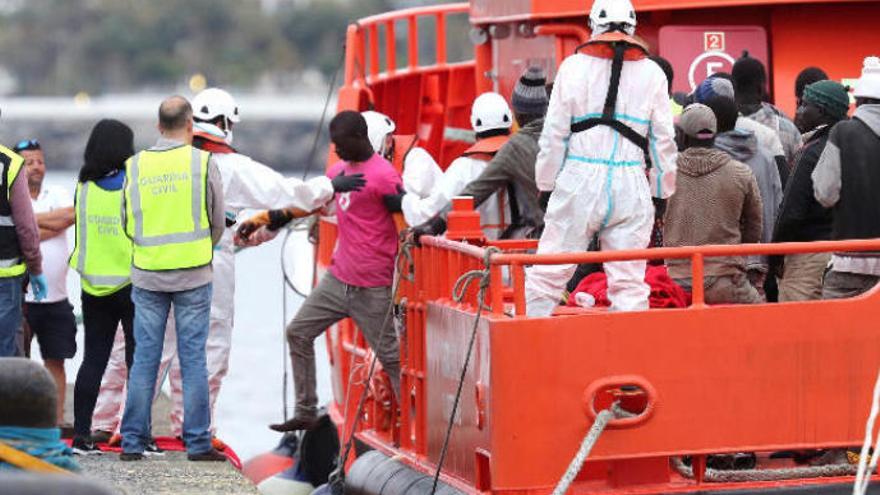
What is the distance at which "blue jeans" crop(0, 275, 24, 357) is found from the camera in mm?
11203

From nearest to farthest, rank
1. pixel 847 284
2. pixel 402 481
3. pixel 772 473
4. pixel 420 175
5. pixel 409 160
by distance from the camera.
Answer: pixel 772 473 → pixel 847 284 → pixel 402 481 → pixel 420 175 → pixel 409 160

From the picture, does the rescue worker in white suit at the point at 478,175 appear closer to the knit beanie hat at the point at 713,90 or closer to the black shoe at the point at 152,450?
the knit beanie hat at the point at 713,90

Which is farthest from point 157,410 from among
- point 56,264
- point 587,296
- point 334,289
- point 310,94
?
point 310,94

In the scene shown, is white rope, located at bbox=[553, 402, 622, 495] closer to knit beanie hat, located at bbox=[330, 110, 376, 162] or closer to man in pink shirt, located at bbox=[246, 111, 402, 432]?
man in pink shirt, located at bbox=[246, 111, 402, 432]

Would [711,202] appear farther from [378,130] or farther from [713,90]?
[378,130]

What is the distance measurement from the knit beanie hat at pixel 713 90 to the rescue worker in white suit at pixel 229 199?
1.83 m

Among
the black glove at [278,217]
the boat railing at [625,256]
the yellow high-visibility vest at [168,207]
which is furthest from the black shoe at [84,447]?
the boat railing at [625,256]

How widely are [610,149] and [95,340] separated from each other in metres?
3.11

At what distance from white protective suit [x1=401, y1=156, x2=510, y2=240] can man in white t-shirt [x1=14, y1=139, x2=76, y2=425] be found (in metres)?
2.30

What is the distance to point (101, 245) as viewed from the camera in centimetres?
1130

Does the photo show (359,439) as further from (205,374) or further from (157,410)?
(157,410)

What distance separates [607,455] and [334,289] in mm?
3002

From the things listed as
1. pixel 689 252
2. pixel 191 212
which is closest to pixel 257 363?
pixel 191 212

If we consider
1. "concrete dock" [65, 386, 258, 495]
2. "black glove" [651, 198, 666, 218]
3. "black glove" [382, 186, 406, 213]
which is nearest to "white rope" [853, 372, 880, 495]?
"black glove" [651, 198, 666, 218]
